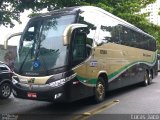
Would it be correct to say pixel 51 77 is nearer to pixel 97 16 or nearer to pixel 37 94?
pixel 37 94

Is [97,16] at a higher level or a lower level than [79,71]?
higher

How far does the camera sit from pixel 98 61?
10828 mm

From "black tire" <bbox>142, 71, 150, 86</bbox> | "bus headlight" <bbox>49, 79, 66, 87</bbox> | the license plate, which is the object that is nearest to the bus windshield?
"bus headlight" <bbox>49, 79, 66, 87</bbox>

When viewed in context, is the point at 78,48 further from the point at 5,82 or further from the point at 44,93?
the point at 5,82

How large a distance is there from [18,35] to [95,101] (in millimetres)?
3527

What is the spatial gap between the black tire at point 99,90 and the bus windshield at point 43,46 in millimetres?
2363

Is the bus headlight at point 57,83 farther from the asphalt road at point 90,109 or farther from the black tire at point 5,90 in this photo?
the black tire at point 5,90

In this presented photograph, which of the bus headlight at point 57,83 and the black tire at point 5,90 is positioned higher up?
the bus headlight at point 57,83

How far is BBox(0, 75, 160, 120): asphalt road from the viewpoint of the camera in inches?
349

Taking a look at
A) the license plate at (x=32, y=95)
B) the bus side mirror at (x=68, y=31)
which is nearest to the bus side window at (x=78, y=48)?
the bus side mirror at (x=68, y=31)

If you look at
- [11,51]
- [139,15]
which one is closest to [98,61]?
[139,15]

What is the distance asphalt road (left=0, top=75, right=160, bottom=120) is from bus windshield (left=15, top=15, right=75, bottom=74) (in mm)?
1455

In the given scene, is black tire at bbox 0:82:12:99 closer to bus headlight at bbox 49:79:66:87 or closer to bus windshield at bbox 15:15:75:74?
bus windshield at bbox 15:15:75:74

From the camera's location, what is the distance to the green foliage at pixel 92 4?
1803 cm
